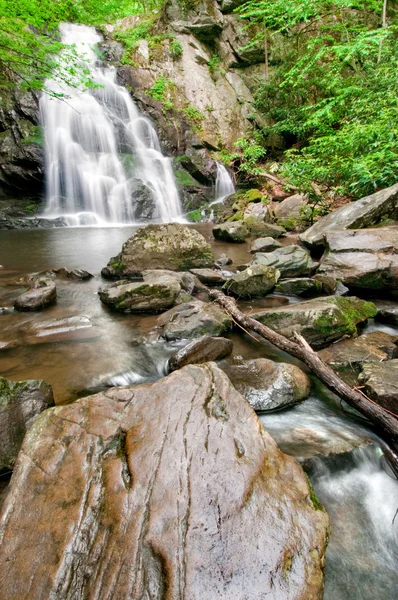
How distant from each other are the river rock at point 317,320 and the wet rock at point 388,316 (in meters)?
0.46

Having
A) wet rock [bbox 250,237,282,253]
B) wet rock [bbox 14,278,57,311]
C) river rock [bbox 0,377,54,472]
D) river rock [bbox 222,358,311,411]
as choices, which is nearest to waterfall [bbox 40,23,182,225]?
wet rock [bbox 250,237,282,253]

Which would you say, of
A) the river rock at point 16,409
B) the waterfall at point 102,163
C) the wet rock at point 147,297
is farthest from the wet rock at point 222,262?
the waterfall at point 102,163

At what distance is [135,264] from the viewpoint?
6.41 metres

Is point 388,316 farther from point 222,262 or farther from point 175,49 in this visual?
point 175,49

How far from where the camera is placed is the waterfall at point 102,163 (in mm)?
14727

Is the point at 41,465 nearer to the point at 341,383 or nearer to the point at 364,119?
the point at 341,383

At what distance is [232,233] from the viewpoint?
32.6ft

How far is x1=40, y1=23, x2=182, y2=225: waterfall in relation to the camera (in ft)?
48.3

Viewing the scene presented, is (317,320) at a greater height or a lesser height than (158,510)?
greater

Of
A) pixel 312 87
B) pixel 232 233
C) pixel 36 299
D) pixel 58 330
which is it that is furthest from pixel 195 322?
pixel 312 87

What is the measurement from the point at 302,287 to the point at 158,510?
15.1ft

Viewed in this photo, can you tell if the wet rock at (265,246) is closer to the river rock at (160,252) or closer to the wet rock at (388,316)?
the river rock at (160,252)

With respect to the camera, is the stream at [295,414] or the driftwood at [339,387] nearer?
the stream at [295,414]

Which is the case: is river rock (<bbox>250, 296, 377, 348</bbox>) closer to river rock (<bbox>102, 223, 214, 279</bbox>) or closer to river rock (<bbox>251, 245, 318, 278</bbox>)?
river rock (<bbox>251, 245, 318, 278</bbox>)
